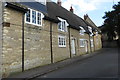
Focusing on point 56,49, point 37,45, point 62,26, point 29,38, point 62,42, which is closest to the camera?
point 29,38

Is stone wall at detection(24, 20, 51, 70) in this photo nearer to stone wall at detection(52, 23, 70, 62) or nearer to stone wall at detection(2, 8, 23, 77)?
stone wall at detection(2, 8, 23, 77)

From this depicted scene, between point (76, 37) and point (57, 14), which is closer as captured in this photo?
point (57, 14)

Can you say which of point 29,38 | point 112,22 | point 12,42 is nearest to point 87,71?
point 29,38

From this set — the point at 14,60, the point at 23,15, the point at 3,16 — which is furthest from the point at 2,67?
the point at 23,15

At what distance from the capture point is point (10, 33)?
39.8ft

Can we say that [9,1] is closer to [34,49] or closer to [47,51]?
[34,49]

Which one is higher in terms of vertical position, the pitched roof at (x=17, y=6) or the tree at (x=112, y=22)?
the tree at (x=112, y=22)

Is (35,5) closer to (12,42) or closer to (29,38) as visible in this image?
(29,38)

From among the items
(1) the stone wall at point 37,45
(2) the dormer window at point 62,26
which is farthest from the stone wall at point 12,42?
(2) the dormer window at point 62,26

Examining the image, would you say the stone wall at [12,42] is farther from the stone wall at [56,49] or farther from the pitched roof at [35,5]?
the stone wall at [56,49]

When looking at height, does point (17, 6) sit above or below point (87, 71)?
above

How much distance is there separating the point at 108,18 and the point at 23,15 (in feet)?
138

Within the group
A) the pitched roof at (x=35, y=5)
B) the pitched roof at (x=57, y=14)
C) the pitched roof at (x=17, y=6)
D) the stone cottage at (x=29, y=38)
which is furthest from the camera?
the pitched roof at (x=57, y=14)

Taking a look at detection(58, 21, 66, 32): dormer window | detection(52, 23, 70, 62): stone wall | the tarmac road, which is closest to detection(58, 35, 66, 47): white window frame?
detection(52, 23, 70, 62): stone wall
